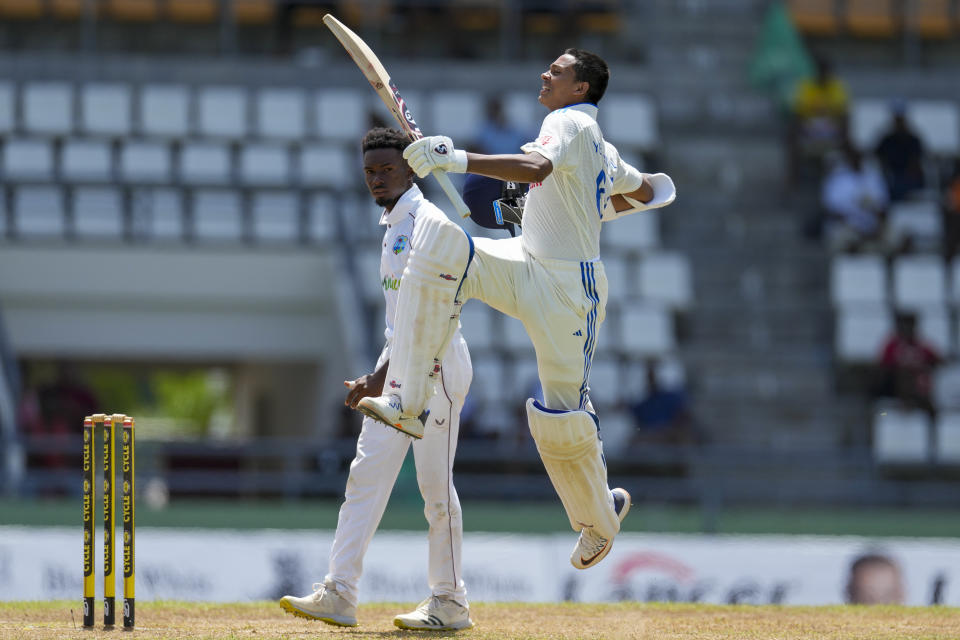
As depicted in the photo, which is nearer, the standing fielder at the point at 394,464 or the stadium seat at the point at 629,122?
the standing fielder at the point at 394,464

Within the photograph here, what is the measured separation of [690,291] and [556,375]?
11794 millimetres

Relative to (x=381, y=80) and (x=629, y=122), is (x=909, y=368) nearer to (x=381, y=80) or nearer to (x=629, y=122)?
(x=629, y=122)

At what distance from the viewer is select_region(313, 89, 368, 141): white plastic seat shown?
1855cm

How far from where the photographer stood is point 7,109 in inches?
718

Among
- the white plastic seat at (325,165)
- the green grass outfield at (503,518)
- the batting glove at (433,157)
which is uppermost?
the white plastic seat at (325,165)

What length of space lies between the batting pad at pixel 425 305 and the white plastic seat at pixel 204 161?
471 inches

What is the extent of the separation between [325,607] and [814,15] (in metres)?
17.0

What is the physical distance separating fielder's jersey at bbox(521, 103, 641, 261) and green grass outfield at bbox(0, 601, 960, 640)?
1790mm

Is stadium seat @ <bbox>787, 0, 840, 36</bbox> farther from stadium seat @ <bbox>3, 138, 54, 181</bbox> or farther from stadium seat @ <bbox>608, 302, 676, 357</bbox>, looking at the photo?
stadium seat @ <bbox>3, 138, 54, 181</bbox>

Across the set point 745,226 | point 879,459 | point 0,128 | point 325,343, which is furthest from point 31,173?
Result: point 879,459

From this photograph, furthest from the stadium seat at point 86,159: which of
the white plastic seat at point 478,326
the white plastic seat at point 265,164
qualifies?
the white plastic seat at point 478,326

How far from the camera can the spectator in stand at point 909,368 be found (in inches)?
614

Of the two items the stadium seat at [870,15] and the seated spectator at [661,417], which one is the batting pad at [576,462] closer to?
the seated spectator at [661,417]

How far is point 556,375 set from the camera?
673 cm
